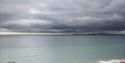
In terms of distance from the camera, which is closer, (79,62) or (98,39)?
(79,62)

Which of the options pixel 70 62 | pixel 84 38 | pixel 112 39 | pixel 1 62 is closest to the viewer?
pixel 1 62

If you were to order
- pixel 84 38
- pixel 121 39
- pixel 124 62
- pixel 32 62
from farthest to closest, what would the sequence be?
pixel 84 38
pixel 121 39
pixel 32 62
pixel 124 62

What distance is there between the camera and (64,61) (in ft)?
55.3

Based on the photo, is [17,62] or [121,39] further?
[121,39]

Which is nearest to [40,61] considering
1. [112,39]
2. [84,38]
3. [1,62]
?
[1,62]

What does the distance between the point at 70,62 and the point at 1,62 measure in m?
5.06

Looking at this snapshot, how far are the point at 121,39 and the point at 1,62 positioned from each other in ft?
70.1

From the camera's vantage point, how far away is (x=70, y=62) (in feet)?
54.3

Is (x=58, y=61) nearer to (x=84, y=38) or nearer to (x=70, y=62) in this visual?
(x=70, y=62)

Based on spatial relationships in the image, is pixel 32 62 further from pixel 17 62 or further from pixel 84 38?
pixel 84 38

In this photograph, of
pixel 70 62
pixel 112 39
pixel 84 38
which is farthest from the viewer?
pixel 84 38

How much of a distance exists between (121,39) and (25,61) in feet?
61.9

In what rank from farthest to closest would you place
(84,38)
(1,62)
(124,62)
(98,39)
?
A: (84,38)
(98,39)
(1,62)
(124,62)

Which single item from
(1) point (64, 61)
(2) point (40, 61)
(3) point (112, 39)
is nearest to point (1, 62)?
(2) point (40, 61)
